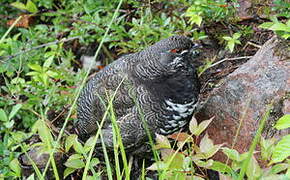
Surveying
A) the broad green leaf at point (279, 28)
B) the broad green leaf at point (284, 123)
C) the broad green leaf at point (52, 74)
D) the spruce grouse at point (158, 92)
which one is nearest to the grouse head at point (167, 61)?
the spruce grouse at point (158, 92)

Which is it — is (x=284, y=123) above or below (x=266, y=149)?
above

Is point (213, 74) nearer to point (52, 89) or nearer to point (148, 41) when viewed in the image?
point (148, 41)

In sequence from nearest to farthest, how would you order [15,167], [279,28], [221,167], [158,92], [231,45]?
[221,167] → [279,28] → [15,167] → [158,92] → [231,45]

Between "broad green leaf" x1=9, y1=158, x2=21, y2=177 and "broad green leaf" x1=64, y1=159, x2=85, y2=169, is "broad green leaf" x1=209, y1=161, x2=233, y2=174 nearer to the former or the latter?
"broad green leaf" x1=64, y1=159, x2=85, y2=169

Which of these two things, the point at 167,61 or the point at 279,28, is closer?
the point at 279,28

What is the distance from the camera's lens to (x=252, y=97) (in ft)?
10.5

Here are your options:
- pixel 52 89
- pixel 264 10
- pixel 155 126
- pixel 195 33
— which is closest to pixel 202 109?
pixel 155 126

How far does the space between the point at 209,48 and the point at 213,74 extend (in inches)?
14.2

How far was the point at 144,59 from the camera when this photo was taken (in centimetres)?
336

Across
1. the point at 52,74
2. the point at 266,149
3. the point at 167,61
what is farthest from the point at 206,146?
the point at 52,74

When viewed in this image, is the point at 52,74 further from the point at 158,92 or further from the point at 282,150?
the point at 282,150

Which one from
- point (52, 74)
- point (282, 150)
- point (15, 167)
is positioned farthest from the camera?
point (52, 74)

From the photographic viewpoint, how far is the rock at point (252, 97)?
3.05 meters

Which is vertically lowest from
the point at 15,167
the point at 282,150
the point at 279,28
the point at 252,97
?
the point at 15,167
